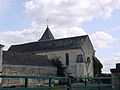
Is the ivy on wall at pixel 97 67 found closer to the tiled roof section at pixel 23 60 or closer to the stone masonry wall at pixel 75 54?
the stone masonry wall at pixel 75 54

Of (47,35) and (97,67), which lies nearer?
(97,67)

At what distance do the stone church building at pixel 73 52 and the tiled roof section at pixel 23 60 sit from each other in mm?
3272

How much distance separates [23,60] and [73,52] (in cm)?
1136

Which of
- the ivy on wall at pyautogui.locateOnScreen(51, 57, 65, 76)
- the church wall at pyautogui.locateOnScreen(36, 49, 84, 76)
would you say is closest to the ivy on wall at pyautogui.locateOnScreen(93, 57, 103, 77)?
the church wall at pyautogui.locateOnScreen(36, 49, 84, 76)

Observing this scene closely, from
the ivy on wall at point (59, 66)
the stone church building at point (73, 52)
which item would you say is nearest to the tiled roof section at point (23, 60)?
the ivy on wall at point (59, 66)

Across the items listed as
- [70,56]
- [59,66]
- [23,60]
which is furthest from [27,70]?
[70,56]

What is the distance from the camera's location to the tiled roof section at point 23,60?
39.2m

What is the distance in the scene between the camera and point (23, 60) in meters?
42.0

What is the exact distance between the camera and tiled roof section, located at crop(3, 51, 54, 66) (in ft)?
128

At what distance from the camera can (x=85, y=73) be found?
158 ft

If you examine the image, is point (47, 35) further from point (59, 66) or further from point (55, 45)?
point (59, 66)

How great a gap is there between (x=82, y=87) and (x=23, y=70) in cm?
3134

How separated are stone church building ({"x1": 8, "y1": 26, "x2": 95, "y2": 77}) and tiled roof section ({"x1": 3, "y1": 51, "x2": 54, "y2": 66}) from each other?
327 centimetres

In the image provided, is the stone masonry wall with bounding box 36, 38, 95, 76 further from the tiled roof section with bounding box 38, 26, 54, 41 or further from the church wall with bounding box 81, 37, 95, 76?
the tiled roof section with bounding box 38, 26, 54, 41
